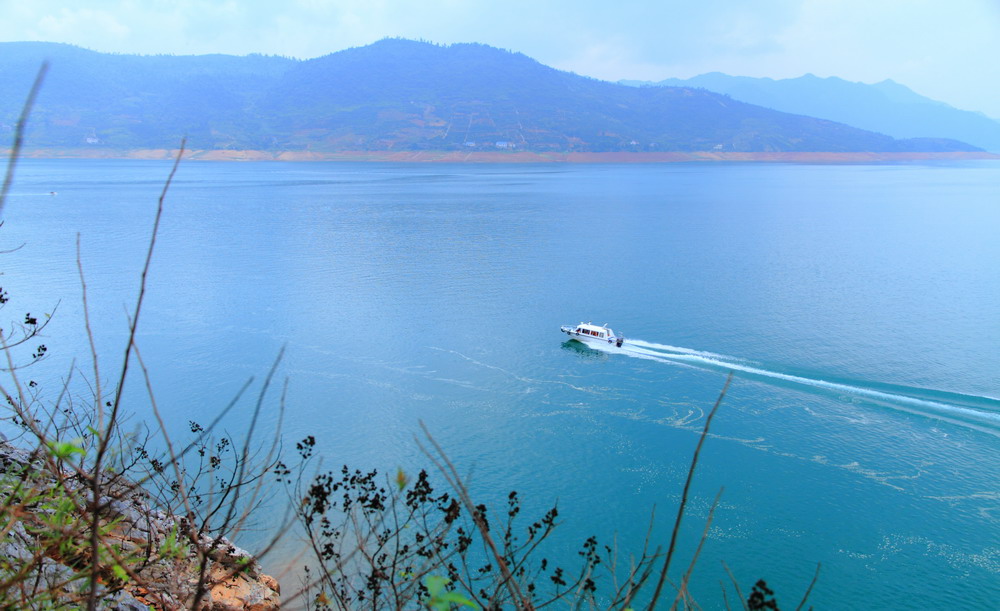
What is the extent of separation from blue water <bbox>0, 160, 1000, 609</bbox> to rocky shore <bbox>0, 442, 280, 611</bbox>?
17.2 feet

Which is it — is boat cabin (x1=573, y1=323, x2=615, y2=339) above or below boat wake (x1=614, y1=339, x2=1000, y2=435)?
above

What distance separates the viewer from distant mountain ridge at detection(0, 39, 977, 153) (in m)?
99.9

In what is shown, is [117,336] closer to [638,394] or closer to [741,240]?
[638,394]

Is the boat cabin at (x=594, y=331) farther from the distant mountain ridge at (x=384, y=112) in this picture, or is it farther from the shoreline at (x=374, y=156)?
the distant mountain ridge at (x=384, y=112)

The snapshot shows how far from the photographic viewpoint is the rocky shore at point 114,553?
242cm

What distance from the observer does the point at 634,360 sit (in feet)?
56.0

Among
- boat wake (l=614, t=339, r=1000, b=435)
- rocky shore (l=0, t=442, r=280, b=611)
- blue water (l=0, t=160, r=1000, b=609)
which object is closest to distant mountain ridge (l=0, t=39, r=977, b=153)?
blue water (l=0, t=160, r=1000, b=609)

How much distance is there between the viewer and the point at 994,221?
3875 cm

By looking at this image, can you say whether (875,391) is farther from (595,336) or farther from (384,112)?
(384,112)

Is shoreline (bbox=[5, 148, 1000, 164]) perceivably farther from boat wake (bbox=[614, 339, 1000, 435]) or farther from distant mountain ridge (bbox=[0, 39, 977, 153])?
boat wake (bbox=[614, 339, 1000, 435])

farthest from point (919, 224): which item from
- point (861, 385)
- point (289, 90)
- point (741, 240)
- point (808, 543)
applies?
point (289, 90)

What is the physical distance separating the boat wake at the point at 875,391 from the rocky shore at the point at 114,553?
11.6m

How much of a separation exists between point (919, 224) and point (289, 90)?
123822mm

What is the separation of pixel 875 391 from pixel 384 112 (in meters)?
106
